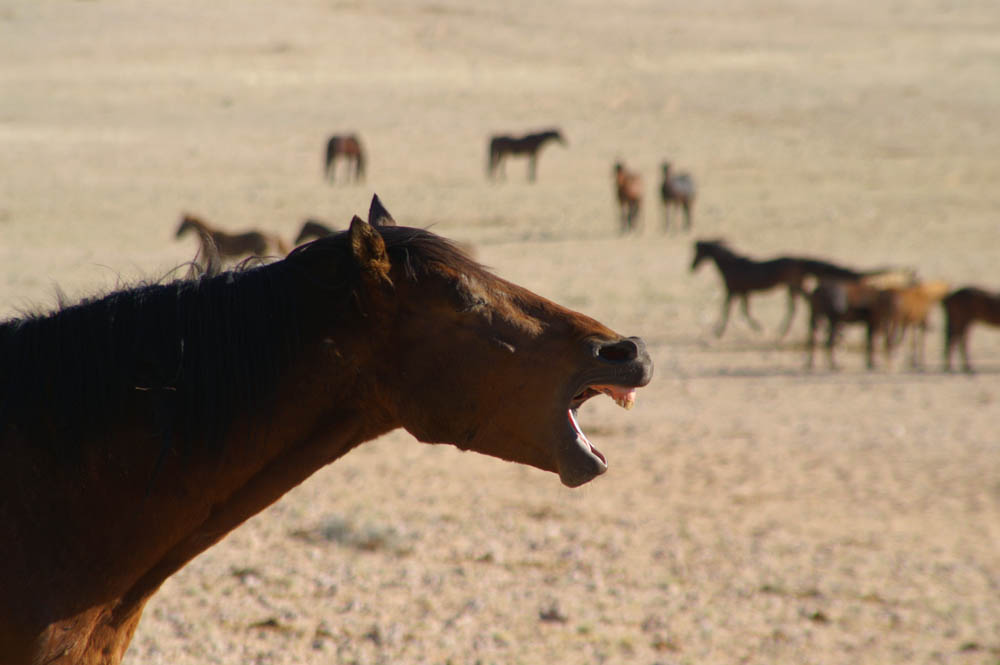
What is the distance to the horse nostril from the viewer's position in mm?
2455

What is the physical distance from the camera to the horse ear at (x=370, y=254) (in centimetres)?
240

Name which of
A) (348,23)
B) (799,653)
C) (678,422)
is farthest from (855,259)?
(348,23)

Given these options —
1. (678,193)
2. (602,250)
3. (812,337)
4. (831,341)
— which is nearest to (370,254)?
(812,337)

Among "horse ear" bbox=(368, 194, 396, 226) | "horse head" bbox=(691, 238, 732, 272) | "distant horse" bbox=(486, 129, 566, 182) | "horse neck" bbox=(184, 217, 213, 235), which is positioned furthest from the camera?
"distant horse" bbox=(486, 129, 566, 182)

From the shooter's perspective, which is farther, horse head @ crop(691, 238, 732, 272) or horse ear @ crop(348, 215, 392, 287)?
horse head @ crop(691, 238, 732, 272)

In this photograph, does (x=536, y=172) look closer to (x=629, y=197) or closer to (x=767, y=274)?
(x=629, y=197)

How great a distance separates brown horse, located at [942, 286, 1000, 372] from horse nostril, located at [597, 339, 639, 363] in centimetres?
1250

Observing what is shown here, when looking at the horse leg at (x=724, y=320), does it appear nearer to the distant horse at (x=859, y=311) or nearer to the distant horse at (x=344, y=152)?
the distant horse at (x=859, y=311)

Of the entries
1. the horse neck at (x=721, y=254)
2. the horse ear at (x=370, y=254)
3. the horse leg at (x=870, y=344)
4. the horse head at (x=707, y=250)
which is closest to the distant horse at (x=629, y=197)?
the horse head at (x=707, y=250)

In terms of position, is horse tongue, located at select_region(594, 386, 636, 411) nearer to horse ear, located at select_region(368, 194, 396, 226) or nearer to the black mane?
the black mane

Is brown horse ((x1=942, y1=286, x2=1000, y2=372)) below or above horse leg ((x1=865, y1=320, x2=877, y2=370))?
above

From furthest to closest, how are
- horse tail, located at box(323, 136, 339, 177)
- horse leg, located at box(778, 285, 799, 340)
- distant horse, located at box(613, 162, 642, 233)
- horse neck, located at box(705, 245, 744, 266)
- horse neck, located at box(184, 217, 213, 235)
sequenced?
1. horse tail, located at box(323, 136, 339, 177)
2. distant horse, located at box(613, 162, 642, 233)
3. horse neck, located at box(705, 245, 744, 266)
4. horse leg, located at box(778, 285, 799, 340)
5. horse neck, located at box(184, 217, 213, 235)

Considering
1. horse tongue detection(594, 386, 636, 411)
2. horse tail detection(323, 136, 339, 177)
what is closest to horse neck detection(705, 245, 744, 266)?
horse tail detection(323, 136, 339, 177)

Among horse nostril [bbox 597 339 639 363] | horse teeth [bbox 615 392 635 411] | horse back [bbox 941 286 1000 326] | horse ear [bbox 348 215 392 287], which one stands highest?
horse ear [bbox 348 215 392 287]
